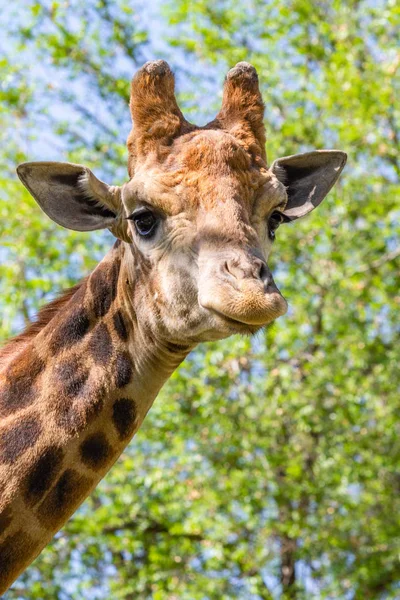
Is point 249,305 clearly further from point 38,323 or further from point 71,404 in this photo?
point 38,323

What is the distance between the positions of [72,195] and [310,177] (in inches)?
60.8

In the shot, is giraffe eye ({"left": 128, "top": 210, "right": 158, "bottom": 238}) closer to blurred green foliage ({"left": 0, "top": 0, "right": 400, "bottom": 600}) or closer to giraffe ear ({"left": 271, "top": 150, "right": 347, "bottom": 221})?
giraffe ear ({"left": 271, "top": 150, "right": 347, "bottom": 221})

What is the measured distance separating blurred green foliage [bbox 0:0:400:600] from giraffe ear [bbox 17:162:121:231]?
8018 mm

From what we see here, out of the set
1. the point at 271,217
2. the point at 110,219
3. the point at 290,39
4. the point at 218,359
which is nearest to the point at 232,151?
the point at 271,217

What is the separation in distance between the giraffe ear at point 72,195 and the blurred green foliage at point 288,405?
8018 mm

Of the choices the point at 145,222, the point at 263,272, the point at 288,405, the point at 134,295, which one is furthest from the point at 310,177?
the point at 288,405

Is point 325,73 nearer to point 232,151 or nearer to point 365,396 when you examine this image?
point 365,396

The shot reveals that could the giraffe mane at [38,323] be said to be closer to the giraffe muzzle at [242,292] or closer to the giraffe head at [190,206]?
the giraffe head at [190,206]

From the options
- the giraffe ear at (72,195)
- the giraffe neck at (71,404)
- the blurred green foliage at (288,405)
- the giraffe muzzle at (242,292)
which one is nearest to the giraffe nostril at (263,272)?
the giraffe muzzle at (242,292)

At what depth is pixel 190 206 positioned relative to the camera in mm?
5012

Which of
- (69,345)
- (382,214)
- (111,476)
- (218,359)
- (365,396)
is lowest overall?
(111,476)

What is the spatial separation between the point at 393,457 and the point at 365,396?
101 cm

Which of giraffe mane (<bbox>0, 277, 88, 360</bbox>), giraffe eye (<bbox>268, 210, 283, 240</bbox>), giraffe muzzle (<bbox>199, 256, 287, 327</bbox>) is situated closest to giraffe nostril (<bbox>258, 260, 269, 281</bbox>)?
giraffe muzzle (<bbox>199, 256, 287, 327</bbox>)

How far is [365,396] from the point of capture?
48.8 feet
